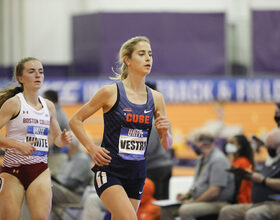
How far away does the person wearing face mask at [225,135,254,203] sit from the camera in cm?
625

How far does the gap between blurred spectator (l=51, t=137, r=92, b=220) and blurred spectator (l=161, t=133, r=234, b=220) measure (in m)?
1.24

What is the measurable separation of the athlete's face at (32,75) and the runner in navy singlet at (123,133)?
0.59 meters

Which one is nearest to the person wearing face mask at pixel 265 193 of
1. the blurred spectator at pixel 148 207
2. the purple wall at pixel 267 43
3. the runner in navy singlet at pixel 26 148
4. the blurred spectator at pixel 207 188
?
the blurred spectator at pixel 207 188

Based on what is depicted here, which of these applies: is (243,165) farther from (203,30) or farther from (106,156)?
(203,30)

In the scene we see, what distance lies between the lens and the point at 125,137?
4133 millimetres

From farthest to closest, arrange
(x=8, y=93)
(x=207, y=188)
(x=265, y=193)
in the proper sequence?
(x=207, y=188) < (x=265, y=193) < (x=8, y=93)

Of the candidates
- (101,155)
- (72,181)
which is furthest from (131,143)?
(72,181)

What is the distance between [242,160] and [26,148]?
2.86 metres

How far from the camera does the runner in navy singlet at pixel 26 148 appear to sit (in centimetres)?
431

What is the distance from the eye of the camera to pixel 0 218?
4.35 metres

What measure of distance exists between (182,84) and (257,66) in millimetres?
2091

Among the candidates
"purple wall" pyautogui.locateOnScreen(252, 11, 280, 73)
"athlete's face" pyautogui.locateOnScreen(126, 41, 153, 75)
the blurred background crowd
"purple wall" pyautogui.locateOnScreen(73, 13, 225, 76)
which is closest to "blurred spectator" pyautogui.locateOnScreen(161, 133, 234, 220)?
"athlete's face" pyautogui.locateOnScreen(126, 41, 153, 75)

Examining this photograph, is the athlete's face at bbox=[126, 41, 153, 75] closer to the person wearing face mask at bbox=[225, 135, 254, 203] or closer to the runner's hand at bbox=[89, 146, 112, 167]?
the runner's hand at bbox=[89, 146, 112, 167]

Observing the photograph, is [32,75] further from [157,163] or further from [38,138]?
[157,163]
